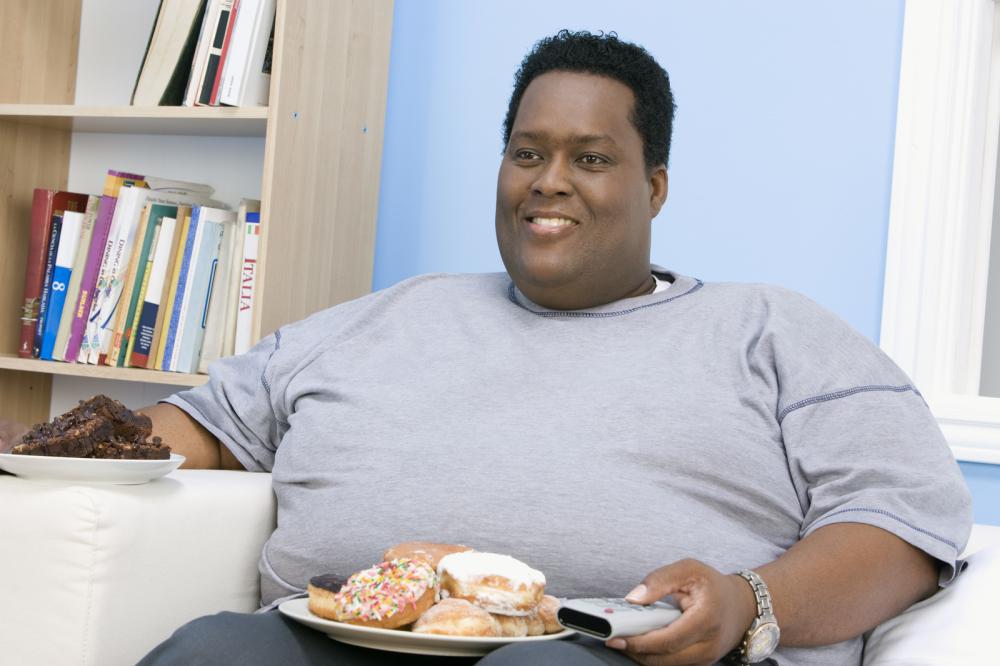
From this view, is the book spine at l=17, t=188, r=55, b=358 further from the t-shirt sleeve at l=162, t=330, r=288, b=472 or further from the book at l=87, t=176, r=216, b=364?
the t-shirt sleeve at l=162, t=330, r=288, b=472

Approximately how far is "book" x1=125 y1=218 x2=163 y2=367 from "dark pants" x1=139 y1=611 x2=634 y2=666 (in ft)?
3.32

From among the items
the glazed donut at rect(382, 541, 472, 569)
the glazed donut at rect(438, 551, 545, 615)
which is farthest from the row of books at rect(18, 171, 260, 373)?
the glazed donut at rect(438, 551, 545, 615)

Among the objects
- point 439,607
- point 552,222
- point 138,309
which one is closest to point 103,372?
point 138,309

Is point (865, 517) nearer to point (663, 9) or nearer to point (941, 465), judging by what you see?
point (941, 465)

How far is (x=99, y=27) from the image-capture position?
92.0 inches

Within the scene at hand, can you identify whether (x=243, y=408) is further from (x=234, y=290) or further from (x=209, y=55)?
(x=209, y=55)

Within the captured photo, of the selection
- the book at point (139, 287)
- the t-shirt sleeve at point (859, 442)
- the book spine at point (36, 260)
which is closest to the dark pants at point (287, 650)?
the t-shirt sleeve at point (859, 442)

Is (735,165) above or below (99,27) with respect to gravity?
below

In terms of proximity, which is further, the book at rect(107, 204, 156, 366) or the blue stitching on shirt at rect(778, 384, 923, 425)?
the book at rect(107, 204, 156, 366)

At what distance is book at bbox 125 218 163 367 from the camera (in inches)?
78.7

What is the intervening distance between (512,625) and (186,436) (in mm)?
647

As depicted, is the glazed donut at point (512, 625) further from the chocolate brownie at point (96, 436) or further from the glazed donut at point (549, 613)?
the chocolate brownie at point (96, 436)

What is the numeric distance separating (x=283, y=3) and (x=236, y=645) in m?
1.13

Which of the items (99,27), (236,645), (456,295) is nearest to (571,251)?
(456,295)
